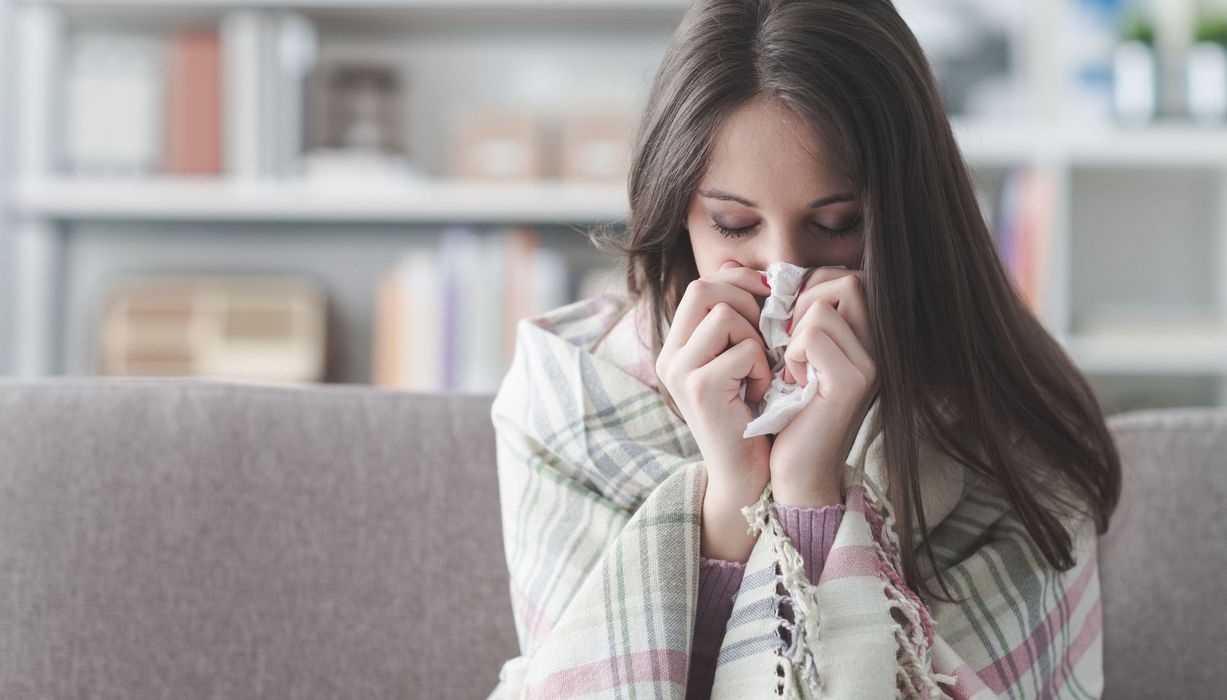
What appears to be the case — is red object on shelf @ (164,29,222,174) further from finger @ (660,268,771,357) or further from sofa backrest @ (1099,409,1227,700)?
sofa backrest @ (1099,409,1227,700)

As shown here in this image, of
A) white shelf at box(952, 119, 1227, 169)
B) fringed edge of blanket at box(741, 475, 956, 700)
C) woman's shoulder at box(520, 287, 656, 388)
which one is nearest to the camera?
fringed edge of blanket at box(741, 475, 956, 700)

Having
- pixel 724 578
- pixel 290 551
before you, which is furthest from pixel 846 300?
pixel 290 551

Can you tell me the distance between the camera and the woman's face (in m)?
0.86

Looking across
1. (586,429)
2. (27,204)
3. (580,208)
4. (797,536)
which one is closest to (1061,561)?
(797,536)

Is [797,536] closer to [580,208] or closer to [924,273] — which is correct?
[924,273]

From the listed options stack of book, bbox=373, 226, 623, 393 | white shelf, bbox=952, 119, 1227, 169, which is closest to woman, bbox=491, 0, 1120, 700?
stack of book, bbox=373, 226, 623, 393

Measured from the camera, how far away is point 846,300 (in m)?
0.85

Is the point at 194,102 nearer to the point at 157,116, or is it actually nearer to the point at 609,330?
the point at 157,116

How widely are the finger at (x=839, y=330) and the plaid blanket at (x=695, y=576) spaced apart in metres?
0.10

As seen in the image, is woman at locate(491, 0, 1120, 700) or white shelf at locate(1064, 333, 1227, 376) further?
white shelf at locate(1064, 333, 1227, 376)

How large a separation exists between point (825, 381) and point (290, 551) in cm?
54

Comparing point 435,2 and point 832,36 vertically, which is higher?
point 435,2

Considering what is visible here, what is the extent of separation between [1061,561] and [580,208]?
4.71 feet

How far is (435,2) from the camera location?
2.25m
